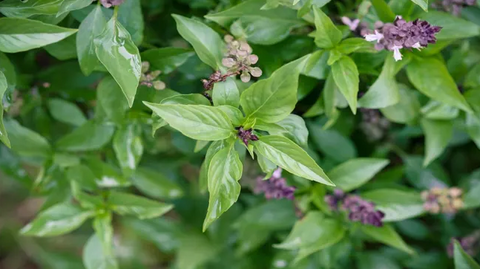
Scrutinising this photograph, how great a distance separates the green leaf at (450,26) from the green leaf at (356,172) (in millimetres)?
289

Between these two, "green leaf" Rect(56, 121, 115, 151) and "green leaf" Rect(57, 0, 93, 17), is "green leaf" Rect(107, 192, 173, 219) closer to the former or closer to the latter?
"green leaf" Rect(56, 121, 115, 151)

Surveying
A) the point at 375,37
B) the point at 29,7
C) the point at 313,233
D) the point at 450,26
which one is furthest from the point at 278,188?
the point at 29,7

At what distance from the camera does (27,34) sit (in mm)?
811

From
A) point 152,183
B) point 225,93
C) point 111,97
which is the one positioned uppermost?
point 225,93

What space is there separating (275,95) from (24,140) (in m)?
0.59

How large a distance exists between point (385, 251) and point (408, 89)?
510mm

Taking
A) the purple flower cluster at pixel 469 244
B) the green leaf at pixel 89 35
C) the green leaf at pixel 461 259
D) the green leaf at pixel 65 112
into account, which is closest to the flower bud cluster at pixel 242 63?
the green leaf at pixel 89 35

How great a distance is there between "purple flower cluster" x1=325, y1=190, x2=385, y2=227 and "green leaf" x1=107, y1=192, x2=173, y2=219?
1.16 feet

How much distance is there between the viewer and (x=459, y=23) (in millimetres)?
931

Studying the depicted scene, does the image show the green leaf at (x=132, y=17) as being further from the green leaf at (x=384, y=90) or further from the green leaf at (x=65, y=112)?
the green leaf at (x=384, y=90)

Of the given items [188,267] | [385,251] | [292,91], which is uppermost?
[292,91]

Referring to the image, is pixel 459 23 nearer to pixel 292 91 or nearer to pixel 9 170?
pixel 292 91

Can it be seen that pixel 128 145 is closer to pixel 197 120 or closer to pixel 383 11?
pixel 197 120

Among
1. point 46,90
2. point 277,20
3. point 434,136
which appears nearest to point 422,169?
point 434,136
